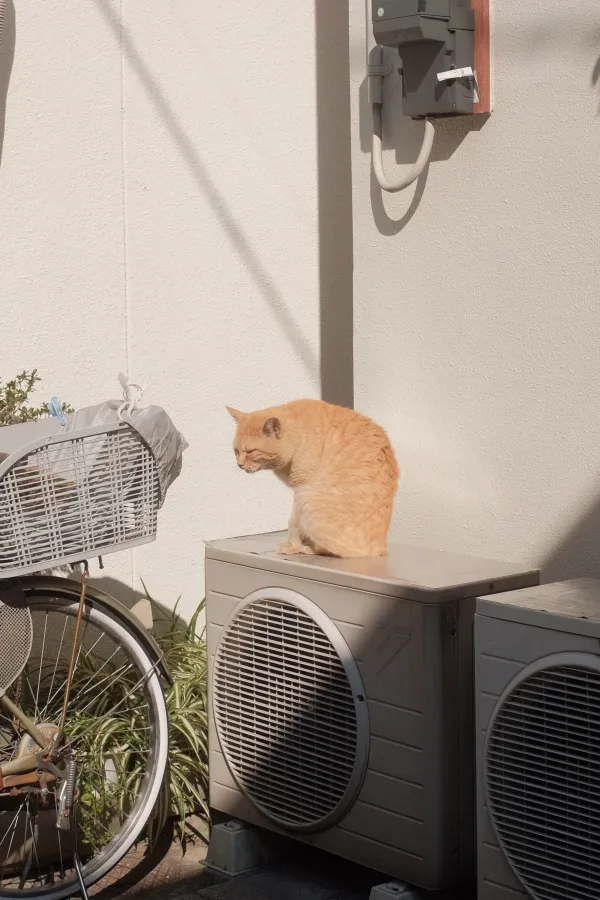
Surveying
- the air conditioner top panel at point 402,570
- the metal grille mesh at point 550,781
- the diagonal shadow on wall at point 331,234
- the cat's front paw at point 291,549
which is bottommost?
the metal grille mesh at point 550,781

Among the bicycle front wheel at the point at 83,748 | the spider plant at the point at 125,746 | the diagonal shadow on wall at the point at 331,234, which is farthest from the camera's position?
the diagonal shadow on wall at the point at 331,234

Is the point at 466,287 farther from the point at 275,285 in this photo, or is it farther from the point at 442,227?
the point at 275,285

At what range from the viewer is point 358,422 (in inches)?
110

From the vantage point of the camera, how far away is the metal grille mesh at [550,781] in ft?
6.29

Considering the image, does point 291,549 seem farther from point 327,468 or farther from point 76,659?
point 76,659

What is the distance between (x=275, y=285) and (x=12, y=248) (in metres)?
0.97

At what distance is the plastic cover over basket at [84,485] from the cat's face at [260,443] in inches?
12.5

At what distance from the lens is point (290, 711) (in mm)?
2564

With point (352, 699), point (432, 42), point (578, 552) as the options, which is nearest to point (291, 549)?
point (352, 699)

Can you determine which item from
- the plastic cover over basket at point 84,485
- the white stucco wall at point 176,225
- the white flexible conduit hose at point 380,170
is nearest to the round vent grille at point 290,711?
the plastic cover over basket at point 84,485

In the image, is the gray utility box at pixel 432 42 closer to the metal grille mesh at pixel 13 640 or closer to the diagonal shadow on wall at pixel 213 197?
the diagonal shadow on wall at pixel 213 197

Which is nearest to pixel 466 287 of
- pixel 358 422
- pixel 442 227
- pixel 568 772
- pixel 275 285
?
pixel 442 227

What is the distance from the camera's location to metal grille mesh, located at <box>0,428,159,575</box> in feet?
7.26

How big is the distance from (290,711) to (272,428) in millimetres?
699
